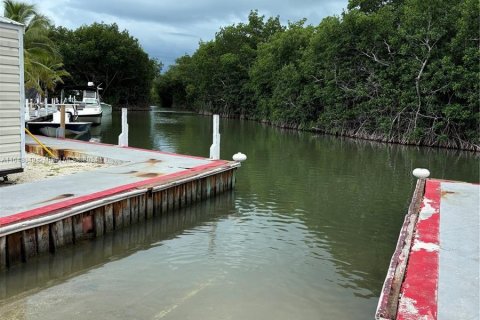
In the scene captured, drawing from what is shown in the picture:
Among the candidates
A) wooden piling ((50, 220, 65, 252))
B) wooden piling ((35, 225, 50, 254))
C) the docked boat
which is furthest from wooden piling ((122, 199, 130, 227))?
the docked boat

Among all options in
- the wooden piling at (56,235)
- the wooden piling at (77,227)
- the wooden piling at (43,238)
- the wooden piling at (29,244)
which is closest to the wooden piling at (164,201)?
the wooden piling at (77,227)

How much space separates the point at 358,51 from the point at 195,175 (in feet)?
81.4

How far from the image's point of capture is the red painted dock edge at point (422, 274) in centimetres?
458

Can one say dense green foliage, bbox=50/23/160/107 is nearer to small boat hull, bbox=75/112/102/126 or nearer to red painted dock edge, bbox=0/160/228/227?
small boat hull, bbox=75/112/102/126

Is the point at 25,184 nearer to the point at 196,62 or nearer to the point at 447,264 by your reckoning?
the point at 447,264

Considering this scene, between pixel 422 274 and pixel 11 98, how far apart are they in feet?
27.8

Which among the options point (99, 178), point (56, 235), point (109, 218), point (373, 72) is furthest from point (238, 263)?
point (373, 72)

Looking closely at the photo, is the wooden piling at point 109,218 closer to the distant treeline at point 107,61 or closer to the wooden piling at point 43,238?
the wooden piling at point 43,238

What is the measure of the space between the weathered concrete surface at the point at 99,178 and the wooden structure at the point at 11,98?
77 centimetres

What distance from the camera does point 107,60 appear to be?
67.2 m

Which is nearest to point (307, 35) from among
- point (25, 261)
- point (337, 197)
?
point (337, 197)

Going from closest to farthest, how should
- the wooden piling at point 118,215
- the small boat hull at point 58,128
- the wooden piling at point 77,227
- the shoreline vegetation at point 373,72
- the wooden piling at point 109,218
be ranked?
the wooden piling at point 77,227 → the wooden piling at point 109,218 → the wooden piling at point 118,215 → the small boat hull at point 58,128 → the shoreline vegetation at point 373,72

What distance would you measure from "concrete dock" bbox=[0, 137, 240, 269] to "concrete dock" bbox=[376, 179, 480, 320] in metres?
5.20

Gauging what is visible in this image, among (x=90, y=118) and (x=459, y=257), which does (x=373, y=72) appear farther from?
(x=459, y=257)
